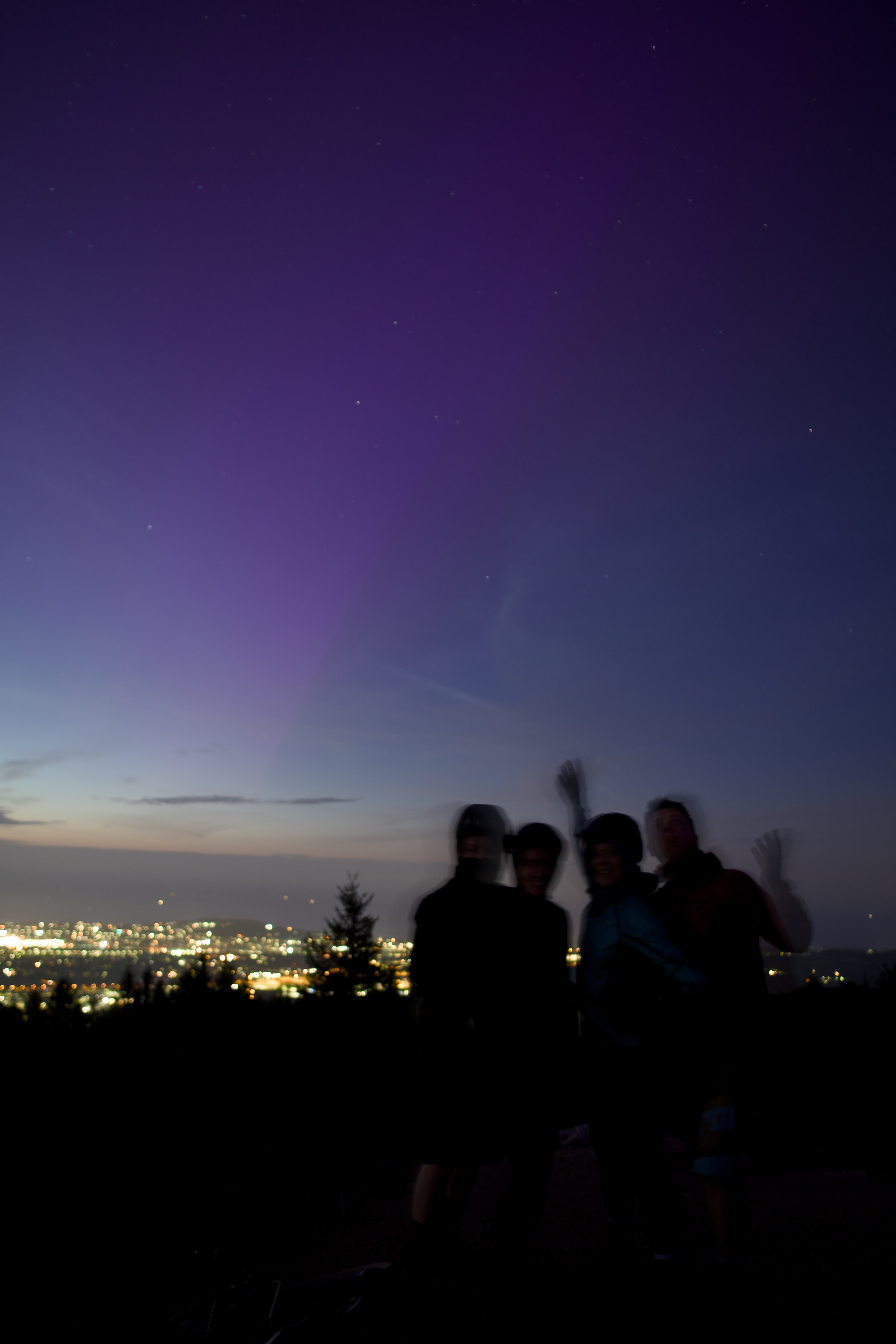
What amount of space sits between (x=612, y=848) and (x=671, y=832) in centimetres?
34

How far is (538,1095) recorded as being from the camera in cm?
302

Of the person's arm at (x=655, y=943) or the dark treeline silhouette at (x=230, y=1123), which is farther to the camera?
the dark treeline silhouette at (x=230, y=1123)

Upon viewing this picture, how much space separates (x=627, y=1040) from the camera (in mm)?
3170

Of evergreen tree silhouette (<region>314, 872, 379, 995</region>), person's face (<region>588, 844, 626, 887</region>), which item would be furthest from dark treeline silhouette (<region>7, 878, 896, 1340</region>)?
evergreen tree silhouette (<region>314, 872, 379, 995</region>)

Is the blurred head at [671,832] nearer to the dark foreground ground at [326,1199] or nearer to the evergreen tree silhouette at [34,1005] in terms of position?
the dark foreground ground at [326,1199]

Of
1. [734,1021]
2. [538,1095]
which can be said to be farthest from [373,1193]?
[734,1021]

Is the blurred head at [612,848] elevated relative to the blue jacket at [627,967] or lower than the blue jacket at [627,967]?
elevated

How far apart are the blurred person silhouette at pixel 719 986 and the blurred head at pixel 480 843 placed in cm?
77

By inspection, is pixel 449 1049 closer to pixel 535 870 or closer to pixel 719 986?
pixel 535 870

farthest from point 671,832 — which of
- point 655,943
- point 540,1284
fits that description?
point 540,1284

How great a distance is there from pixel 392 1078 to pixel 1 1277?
13.8ft

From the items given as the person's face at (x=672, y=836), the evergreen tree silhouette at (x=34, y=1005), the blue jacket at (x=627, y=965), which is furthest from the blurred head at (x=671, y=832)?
the evergreen tree silhouette at (x=34, y=1005)

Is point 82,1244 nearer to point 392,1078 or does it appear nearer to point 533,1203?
point 533,1203

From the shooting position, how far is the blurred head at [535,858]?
3.39 m
